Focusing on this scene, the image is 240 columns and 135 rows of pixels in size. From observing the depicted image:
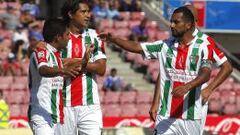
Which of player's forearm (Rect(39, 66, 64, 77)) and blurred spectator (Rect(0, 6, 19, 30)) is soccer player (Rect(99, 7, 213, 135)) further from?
blurred spectator (Rect(0, 6, 19, 30))

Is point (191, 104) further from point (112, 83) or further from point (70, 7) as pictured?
point (112, 83)

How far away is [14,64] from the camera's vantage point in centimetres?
1758

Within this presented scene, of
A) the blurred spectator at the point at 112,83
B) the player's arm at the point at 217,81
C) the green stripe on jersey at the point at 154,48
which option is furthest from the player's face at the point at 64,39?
the blurred spectator at the point at 112,83

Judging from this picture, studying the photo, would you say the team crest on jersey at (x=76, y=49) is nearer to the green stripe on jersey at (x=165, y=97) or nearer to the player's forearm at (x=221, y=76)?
the green stripe on jersey at (x=165, y=97)

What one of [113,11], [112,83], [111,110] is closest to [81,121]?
[111,110]

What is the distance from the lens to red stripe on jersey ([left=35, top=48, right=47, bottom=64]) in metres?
7.50

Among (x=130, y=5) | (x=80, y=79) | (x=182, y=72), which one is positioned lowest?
(x=130, y=5)

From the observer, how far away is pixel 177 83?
7.59m

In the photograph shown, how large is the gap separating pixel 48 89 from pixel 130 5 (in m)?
14.6

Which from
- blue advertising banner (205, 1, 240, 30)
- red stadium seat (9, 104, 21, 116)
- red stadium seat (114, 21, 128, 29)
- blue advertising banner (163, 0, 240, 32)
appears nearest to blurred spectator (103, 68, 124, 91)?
red stadium seat (9, 104, 21, 116)

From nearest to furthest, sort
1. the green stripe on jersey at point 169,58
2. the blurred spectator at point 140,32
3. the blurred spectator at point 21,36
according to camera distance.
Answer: the green stripe on jersey at point 169,58
the blurred spectator at point 21,36
the blurred spectator at point 140,32

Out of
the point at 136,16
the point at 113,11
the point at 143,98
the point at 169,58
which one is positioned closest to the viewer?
the point at 169,58

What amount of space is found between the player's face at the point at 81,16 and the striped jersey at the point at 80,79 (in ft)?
0.50

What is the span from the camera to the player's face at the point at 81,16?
774 cm
